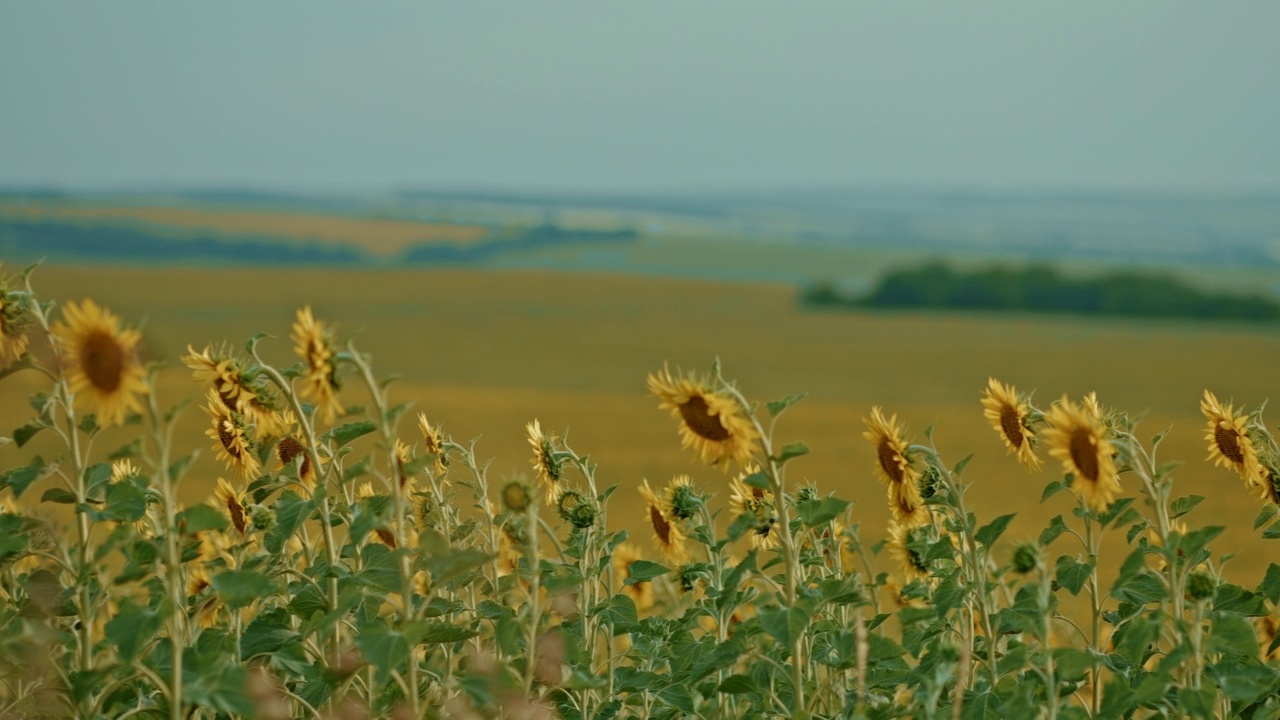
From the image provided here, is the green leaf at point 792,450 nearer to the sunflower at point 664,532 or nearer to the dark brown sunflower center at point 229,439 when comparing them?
the sunflower at point 664,532

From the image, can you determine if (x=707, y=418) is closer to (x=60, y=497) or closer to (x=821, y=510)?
(x=821, y=510)

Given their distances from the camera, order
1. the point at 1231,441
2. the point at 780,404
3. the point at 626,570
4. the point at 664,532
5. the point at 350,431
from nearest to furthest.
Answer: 1. the point at 780,404
2. the point at 350,431
3. the point at 1231,441
4. the point at 664,532
5. the point at 626,570

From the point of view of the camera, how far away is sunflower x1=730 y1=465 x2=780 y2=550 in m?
2.64

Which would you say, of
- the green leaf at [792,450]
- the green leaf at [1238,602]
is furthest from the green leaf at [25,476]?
the green leaf at [1238,602]

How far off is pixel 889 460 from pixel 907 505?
0.13 meters

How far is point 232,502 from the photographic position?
296 centimetres

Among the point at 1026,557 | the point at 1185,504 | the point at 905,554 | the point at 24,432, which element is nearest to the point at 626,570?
the point at 905,554

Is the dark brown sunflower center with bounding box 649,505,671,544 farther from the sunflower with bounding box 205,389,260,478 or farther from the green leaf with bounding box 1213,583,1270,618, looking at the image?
the green leaf with bounding box 1213,583,1270,618

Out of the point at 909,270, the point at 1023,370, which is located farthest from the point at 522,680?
the point at 909,270

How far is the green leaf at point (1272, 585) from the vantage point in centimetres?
278

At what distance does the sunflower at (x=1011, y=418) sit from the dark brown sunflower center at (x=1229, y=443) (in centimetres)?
43

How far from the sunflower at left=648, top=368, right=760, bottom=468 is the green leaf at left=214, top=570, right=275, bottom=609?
2.36ft

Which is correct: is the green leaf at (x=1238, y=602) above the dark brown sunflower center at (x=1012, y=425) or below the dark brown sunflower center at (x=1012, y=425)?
below

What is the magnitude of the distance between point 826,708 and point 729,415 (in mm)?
934
